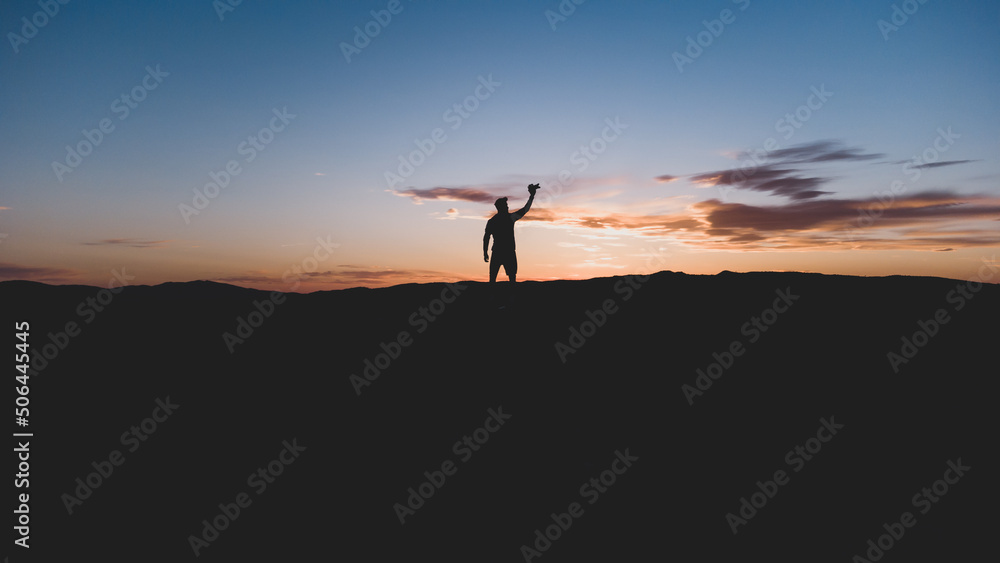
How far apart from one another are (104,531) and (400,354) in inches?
204

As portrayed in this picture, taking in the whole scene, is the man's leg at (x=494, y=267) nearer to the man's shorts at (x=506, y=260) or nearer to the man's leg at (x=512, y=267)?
the man's shorts at (x=506, y=260)

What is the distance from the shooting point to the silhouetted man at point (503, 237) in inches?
469

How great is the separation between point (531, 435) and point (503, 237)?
5.65 meters

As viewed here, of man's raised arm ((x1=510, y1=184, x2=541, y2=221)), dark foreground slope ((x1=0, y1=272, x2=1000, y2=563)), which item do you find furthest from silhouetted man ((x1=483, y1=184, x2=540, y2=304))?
dark foreground slope ((x1=0, y1=272, x2=1000, y2=563))

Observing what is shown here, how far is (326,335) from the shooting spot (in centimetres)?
1152

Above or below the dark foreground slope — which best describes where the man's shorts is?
above

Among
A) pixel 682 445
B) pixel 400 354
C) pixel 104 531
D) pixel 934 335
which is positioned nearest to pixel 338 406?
pixel 400 354

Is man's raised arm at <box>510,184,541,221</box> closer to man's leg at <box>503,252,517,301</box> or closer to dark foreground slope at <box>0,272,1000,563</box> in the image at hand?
man's leg at <box>503,252,517,301</box>

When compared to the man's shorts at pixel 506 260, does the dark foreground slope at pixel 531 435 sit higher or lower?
lower

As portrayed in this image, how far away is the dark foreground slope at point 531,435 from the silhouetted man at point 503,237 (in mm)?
1196

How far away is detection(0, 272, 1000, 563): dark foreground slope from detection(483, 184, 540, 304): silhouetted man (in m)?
1.20

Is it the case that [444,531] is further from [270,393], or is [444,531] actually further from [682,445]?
[270,393]

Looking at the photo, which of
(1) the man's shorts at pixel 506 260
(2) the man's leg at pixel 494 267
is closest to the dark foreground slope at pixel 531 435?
(2) the man's leg at pixel 494 267

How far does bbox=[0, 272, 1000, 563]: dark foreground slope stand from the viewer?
215 inches
